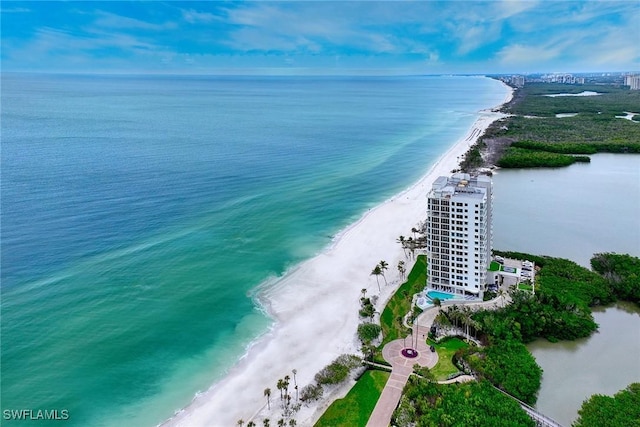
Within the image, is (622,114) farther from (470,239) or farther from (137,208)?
(137,208)

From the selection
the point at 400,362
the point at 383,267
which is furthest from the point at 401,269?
the point at 400,362

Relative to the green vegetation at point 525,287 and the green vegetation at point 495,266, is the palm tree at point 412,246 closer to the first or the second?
the green vegetation at point 495,266

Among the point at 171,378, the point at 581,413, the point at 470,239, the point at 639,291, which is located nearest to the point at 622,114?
the point at 639,291

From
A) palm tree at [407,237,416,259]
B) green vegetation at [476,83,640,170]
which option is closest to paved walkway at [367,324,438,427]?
palm tree at [407,237,416,259]

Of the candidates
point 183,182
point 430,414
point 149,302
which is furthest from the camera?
point 183,182

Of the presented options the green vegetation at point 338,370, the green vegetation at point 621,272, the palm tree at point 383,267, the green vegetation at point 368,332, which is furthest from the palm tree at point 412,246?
the green vegetation at point 338,370

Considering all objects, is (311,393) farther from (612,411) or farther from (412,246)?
(412,246)

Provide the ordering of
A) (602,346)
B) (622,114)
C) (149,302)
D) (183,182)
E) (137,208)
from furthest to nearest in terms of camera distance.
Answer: (622,114)
(183,182)
(137,208)
(149,302)
(602,346)
